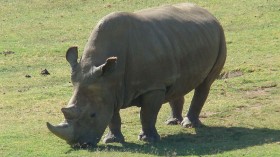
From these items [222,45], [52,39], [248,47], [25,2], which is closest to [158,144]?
[222,45]

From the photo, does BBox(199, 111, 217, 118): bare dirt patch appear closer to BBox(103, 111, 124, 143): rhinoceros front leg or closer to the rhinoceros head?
BBox(103, 111, 124, 143): rhinoceros front leg

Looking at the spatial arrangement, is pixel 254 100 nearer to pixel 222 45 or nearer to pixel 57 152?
pixel 222 45

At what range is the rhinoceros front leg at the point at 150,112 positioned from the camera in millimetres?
14703

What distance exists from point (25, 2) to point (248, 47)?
1112cm

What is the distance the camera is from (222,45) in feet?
55.7

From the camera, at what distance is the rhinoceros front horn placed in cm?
1387

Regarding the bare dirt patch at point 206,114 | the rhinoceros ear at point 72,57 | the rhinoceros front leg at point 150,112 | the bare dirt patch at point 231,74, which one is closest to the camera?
the rhinoceros ear at point 72,57

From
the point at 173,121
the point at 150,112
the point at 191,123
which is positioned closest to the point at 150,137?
the point at 150,112

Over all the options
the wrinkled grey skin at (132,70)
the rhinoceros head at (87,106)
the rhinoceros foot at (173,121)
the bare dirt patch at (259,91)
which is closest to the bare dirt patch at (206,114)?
the rhinoceros foot at (173,121)

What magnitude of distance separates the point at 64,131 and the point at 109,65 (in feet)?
3.97

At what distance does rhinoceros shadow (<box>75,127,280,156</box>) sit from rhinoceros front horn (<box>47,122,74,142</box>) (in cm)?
40

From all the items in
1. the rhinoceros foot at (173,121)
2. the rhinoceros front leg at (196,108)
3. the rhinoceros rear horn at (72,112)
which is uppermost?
the rhinoceros rear horn at (72,112)

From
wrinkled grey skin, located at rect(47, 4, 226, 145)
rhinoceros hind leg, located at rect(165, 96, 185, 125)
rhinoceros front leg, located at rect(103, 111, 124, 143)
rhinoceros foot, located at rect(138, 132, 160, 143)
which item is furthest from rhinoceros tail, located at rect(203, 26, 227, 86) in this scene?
rhinoceros front leg, located at rect(103, 111, 124, 143)

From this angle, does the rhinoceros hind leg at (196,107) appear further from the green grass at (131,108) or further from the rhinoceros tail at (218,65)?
the green grass at (131,108)
